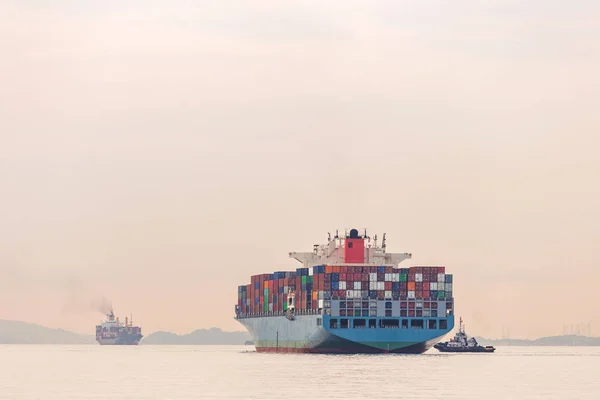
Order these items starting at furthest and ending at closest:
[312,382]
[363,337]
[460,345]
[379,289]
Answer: [460,345] → [379,289] → [363,337] → [312,382]

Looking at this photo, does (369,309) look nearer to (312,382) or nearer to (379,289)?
(379,289)

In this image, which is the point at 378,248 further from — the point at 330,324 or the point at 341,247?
the point at 330,324

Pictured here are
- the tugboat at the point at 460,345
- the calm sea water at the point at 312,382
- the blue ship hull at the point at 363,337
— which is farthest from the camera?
the tugboat at the point at 460,345

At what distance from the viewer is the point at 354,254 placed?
171 metres

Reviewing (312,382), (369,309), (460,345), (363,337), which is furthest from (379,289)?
(312,382)

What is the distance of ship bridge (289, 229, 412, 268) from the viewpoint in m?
172

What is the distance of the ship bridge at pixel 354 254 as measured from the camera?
563 feet

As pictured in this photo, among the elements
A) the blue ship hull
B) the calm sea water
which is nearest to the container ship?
the blue ship hull

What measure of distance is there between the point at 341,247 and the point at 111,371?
5864 cm

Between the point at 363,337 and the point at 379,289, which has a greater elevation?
the point at 379,289

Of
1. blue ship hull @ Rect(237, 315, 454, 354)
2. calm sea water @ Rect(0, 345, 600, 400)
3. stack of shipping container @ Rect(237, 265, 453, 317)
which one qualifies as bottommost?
calm sea water @ Rect(0, 345, 600, 400)

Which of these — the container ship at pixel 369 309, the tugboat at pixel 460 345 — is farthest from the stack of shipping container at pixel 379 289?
the tugboat at pixel 460 345

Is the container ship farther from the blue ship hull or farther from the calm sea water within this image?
the calm sea water

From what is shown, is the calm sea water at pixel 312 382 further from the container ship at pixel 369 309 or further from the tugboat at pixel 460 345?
the tugboat at pixel 460 345
